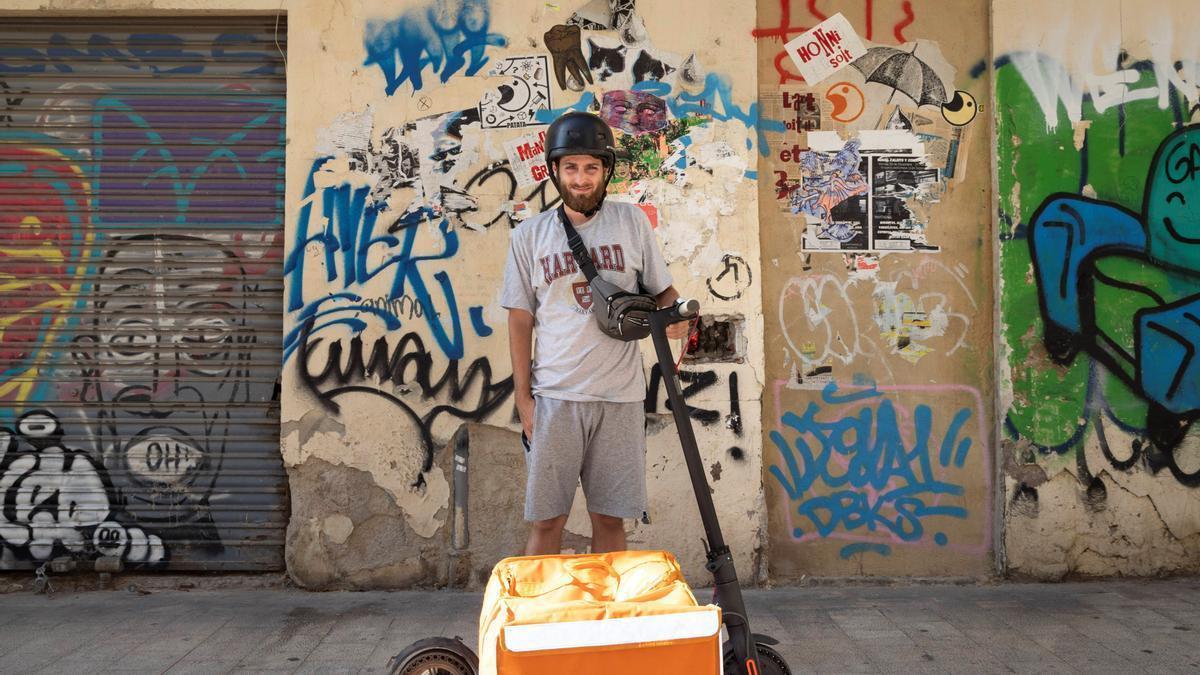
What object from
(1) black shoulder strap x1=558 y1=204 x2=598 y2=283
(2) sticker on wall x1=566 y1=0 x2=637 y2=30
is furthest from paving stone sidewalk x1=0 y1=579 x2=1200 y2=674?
(2) sticker on wall x1=566 y1=0 x2=637 y2=30

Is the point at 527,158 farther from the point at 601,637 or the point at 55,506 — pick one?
the point at 601,637

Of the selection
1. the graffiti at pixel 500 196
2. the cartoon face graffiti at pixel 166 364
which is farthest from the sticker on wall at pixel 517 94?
the cartoon face graffiti at pixel 166 364

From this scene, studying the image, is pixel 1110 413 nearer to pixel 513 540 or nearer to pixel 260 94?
pixel 513 540

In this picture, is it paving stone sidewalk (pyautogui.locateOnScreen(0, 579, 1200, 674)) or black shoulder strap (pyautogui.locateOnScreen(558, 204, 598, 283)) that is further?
paving stone sidewalk (pyautogui.locateOnScreen(0, 579, 1200, 674))

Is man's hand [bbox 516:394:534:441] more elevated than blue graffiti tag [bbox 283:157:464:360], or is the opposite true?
blue graffiti tag [bbox 283:157:464:360]

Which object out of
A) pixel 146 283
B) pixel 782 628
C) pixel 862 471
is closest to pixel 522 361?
pixel 782 628

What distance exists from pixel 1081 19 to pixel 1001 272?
54.3 inches

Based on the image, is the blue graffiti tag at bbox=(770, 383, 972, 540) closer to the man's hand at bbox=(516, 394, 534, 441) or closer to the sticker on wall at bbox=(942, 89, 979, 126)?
the sticker on wall at bbox=(942, 89, 979, 126)

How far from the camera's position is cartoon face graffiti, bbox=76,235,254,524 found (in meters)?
5.56

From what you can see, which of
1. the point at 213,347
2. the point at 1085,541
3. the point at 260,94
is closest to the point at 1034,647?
the point at 1085,541

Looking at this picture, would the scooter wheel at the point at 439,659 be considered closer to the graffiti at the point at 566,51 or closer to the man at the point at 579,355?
the man at the point at 579,355

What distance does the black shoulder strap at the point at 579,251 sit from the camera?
3.68m

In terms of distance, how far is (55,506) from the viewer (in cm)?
554

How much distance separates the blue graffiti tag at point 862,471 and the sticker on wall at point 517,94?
6.72 feet
